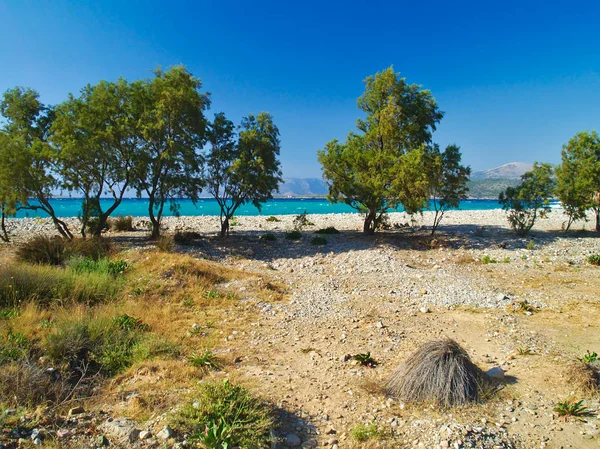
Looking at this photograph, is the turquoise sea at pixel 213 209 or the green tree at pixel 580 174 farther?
the turquoise sea at pixel 213 209

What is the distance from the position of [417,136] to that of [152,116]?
578 inches

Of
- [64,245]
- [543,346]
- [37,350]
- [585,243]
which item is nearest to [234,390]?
[37,350]

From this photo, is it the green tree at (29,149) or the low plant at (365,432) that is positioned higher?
the green tree at (29,149)

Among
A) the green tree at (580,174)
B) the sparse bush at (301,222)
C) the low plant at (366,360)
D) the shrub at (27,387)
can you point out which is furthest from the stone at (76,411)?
the green tree at (580,174)

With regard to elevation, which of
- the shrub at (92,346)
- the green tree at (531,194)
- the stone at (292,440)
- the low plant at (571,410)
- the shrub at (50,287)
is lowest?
the stone at (292,440)

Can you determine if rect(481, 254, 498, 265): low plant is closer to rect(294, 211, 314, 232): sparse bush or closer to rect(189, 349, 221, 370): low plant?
rect(294, 211, 314, 232): sparse bush

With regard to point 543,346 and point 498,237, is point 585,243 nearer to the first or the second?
point 498,237

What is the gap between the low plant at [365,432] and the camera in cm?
412

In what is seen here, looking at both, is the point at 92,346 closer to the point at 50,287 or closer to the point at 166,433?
the point at 166,433

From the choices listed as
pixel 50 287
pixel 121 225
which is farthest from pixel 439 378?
pixel 121 225

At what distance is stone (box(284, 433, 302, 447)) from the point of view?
160 inches

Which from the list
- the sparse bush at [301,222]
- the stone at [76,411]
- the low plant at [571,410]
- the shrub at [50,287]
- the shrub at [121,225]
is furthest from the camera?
the sparse bush at [301,222]

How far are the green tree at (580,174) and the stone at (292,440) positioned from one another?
2208 centimetres

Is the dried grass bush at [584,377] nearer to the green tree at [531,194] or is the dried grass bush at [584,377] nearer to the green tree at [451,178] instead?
the green tree at [451,178]
